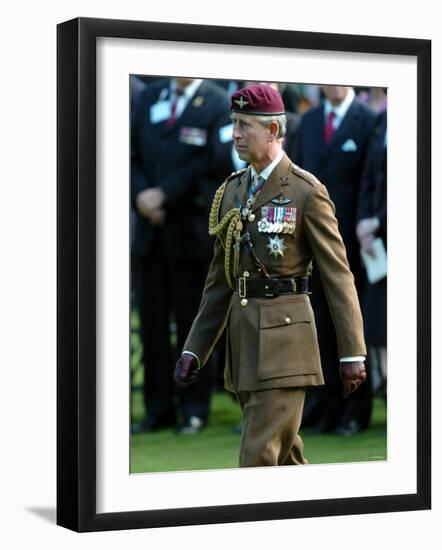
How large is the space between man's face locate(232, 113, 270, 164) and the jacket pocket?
0.66 m

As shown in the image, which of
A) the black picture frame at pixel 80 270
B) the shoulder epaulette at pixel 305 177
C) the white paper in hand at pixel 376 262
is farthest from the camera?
the white paper in hand at pixel 376 262

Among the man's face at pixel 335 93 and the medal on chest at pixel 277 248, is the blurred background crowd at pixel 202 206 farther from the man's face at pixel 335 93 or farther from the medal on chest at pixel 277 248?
the medal on chest at pixel 277 248

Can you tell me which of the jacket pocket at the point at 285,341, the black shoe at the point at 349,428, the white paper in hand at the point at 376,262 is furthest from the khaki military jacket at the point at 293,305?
the black shoe at the point at 349,428

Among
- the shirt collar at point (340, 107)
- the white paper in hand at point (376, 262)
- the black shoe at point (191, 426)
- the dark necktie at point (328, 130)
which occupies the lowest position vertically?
the black shoe at point (191, 426)

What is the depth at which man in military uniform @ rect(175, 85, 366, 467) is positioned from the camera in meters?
9.62

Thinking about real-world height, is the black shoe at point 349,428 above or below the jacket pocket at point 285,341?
below

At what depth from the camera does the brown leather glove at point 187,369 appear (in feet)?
32.0

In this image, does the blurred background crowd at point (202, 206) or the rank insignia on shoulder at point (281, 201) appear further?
the blurred background crowd at point (202, 206)

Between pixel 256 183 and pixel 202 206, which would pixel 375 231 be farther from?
pixel 256 183

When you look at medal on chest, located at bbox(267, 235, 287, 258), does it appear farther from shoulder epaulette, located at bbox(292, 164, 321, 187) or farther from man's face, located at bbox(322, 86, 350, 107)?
man's face, located at bbox(322, 86, 350, 107)

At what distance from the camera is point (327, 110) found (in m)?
11.5

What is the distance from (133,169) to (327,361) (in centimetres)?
151

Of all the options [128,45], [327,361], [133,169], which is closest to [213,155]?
[133,169]

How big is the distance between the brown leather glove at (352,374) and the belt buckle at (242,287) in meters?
0.53
